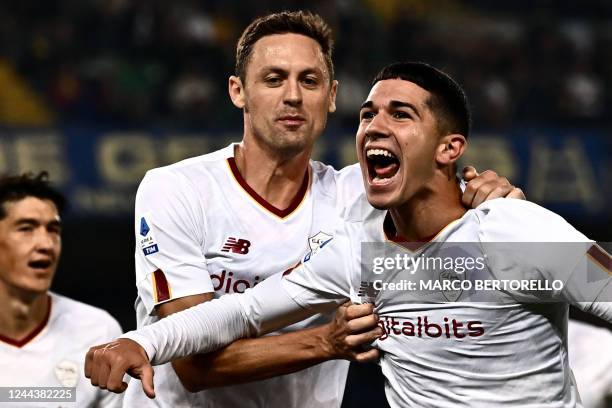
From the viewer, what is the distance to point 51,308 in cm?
499

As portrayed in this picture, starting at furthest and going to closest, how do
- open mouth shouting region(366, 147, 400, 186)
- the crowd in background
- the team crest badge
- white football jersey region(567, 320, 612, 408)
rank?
the crowd in background → the team crest badge → white football jersey region(567, 320, 612, 408) → open mouth shouting region(366, 147, 400, 186)

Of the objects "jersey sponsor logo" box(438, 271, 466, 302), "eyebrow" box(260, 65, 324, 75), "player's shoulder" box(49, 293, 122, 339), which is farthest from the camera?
"player's shoulder" box(49, 293, 122, 339)

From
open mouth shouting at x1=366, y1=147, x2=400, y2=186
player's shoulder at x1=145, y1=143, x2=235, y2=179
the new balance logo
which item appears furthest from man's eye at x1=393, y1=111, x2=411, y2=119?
player's shoulder at x1=145, y1=143, x2=235, y2=179

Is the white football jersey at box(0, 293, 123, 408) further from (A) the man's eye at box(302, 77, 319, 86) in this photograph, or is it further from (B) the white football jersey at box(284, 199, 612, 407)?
(B) the white football jersey at box(284, 199, 612, 407)

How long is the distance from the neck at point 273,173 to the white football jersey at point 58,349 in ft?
4.44

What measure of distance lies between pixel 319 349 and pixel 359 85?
7.36 meters

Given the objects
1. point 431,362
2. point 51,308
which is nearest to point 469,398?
point 431,362

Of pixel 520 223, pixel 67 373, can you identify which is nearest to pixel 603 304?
pixel 520 223

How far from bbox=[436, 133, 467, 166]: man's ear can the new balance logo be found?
2.81 feet

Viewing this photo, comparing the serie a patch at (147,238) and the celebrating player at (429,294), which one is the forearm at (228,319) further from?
the serie a patch at (147,238)

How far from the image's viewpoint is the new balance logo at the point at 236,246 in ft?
12.1

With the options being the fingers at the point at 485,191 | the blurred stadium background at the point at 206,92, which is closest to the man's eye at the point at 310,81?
the fingers at the point at 485,191

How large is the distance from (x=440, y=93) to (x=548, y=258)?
68 centimetres

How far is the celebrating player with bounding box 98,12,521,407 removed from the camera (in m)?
3.60
